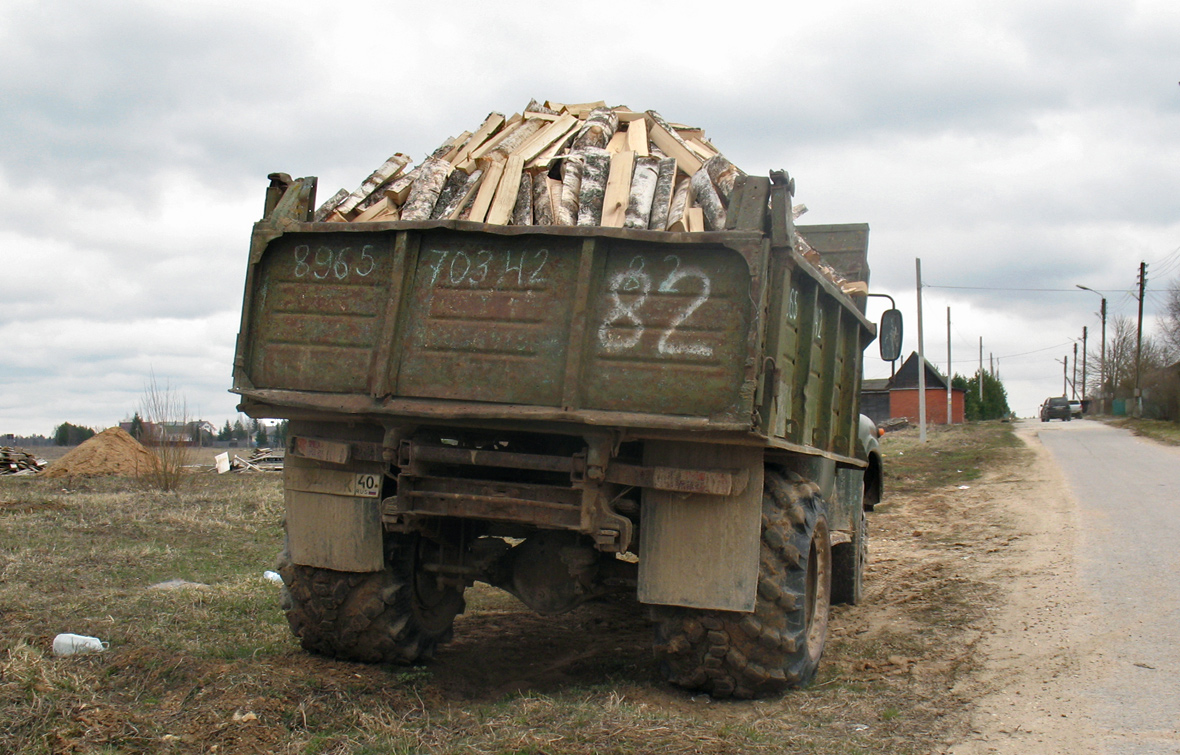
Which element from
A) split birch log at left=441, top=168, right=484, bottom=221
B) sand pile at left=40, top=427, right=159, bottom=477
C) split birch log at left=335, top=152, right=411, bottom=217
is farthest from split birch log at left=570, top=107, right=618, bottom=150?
sand pile at left=40, top=427, right=159, bottom=477

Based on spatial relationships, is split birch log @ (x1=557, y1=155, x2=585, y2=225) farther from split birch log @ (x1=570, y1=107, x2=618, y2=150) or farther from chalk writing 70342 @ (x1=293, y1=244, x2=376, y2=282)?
chalk writing 70342 @ (x1=293, y1=244, x2=376, y2=282)

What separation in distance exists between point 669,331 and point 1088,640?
3370 millimetres

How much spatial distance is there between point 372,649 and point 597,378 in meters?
2.02

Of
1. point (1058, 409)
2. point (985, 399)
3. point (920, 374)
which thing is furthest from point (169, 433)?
point (985, 399)

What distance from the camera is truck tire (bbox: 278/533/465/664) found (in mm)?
5098

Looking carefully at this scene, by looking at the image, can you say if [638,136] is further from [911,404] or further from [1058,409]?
[1058,409]

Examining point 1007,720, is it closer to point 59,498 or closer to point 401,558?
point 401,558

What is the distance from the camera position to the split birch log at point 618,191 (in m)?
4.62

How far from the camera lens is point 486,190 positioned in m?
4.98

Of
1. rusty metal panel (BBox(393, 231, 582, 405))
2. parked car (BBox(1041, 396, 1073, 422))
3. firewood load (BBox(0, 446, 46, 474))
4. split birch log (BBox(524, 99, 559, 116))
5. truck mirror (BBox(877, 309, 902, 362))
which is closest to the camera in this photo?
rusty metal panel (BBox(393, 231, 582, 405))

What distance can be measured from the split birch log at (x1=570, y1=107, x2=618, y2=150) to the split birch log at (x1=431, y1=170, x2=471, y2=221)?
0.62 meters

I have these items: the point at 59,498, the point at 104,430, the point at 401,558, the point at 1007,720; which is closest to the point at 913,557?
the point at 1007,720

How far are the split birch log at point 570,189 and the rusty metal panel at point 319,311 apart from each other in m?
0.83

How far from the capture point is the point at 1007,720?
442cm
